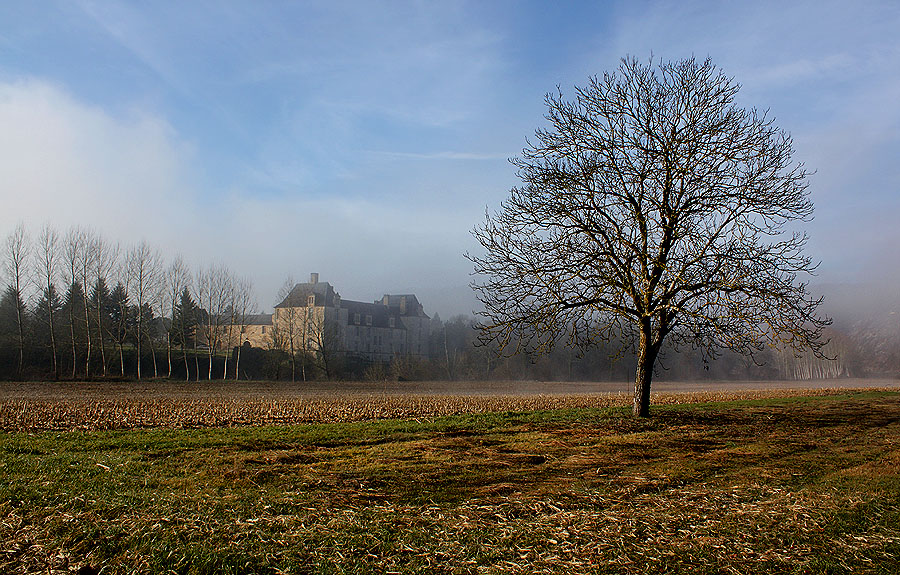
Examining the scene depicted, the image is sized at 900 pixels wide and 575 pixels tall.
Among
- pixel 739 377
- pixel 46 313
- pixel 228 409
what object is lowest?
pixel 739 377

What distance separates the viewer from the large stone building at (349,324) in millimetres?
68312

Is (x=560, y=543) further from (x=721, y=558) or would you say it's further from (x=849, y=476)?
(x=849, y=476)

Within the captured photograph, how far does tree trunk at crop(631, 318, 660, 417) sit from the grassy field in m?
3.66

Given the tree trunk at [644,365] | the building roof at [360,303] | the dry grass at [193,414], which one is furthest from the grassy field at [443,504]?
the building roof at [360,303]

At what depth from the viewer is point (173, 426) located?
53.3 ft

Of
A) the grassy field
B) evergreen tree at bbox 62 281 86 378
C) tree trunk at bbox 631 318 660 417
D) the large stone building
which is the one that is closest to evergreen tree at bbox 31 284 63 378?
evergreen tree at bbox 62 281 86 378

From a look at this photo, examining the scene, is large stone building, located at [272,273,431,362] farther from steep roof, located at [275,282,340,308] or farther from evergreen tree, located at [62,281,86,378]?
evergreen tree, located at [62,281,86,378]

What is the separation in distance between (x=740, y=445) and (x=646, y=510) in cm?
698

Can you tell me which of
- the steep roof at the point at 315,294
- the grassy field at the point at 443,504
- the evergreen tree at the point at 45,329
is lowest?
the grassy field at the point at 443,504

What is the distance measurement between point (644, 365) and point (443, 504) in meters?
11.1

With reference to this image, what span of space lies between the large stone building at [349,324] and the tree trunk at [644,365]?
51.8 meters

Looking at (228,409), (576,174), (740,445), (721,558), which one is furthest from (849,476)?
(228,409)

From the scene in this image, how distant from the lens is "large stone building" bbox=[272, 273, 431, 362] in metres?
68.3

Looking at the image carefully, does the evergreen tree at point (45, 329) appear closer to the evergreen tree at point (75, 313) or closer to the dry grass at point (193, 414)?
the evergreen tree at point (75, 313)
